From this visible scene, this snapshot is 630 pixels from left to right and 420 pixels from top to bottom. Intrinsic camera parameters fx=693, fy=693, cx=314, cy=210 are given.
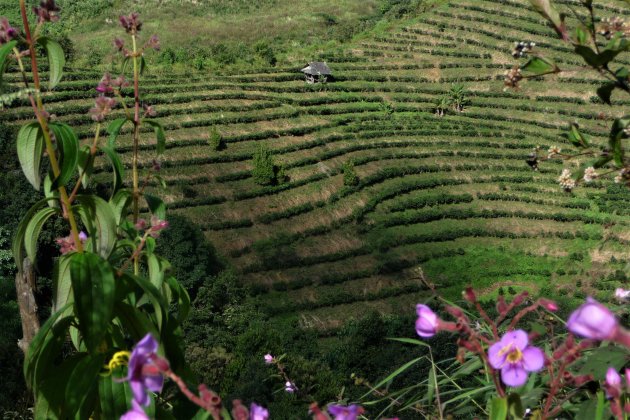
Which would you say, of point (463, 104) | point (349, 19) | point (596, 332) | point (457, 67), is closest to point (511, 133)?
point (463, 104)

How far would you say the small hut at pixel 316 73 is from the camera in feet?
135

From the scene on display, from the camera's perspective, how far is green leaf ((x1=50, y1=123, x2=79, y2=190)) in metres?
2.38

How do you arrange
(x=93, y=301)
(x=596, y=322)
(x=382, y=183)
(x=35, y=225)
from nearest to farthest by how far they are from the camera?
1. (x=596, y=322)
2. (x=93, y=301)
3. (x=35, y=225)
4. (x=382, y=183)

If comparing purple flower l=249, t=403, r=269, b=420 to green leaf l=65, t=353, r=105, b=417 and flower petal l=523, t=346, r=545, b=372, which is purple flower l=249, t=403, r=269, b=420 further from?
green leaf l=65, t=353, r=105, b=417

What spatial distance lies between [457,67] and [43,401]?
4561cm

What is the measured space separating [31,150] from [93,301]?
0.64 m

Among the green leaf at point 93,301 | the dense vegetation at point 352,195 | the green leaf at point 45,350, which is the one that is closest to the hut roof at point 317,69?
the dense vegetation at point 352,195

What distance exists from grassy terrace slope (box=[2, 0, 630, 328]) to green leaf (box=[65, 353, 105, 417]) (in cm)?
2234

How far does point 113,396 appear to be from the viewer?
226 centimetres

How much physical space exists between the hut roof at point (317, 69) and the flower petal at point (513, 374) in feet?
133

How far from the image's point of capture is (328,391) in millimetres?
12422

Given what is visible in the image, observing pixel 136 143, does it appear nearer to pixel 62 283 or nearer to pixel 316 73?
pixel 62 283

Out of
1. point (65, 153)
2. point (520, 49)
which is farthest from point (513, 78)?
point (65, 153)

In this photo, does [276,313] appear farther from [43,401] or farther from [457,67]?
[457,67]
